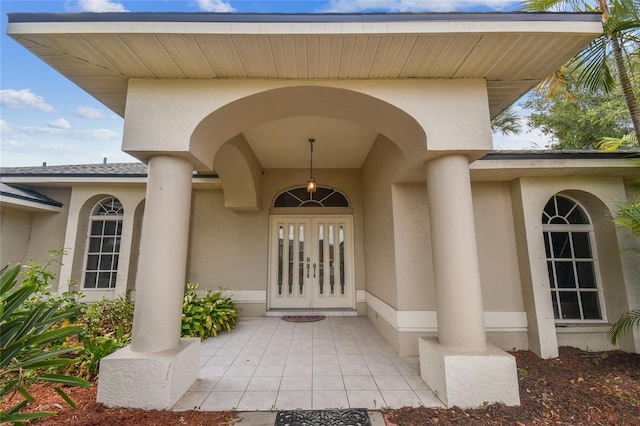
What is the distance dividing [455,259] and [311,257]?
13.9 ft

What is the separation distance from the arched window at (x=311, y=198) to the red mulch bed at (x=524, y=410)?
15.4 feet

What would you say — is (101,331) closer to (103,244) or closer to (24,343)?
(103,244)

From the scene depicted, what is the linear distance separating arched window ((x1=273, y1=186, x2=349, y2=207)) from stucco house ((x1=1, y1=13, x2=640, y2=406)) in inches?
45.7

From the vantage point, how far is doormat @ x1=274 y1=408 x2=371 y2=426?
2.31 m

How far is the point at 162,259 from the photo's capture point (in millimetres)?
2701

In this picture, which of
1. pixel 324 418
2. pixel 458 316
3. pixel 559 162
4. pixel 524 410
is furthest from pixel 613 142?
pixel 324 418

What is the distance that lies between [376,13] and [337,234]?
4925 mm

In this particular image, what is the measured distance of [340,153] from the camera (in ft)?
19.1

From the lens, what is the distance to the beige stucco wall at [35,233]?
5.50m

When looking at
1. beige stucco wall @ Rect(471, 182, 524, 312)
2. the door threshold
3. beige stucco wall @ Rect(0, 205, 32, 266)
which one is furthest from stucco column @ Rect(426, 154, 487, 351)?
beige stucco wall @ Rect(0, 205, 32, 266)

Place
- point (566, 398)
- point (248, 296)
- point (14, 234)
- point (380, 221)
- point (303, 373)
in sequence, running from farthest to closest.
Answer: point (248, 296), point (14, 234), point (380, 221), point (303, 373), point (566, 398)

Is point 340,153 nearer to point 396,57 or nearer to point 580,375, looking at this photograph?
point 396,57

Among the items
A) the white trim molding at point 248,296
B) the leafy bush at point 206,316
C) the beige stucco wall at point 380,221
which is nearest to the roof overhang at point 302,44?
the beige stucco wall at point 380,221

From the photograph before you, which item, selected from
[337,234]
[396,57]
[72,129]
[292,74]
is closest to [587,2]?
[396,57]
